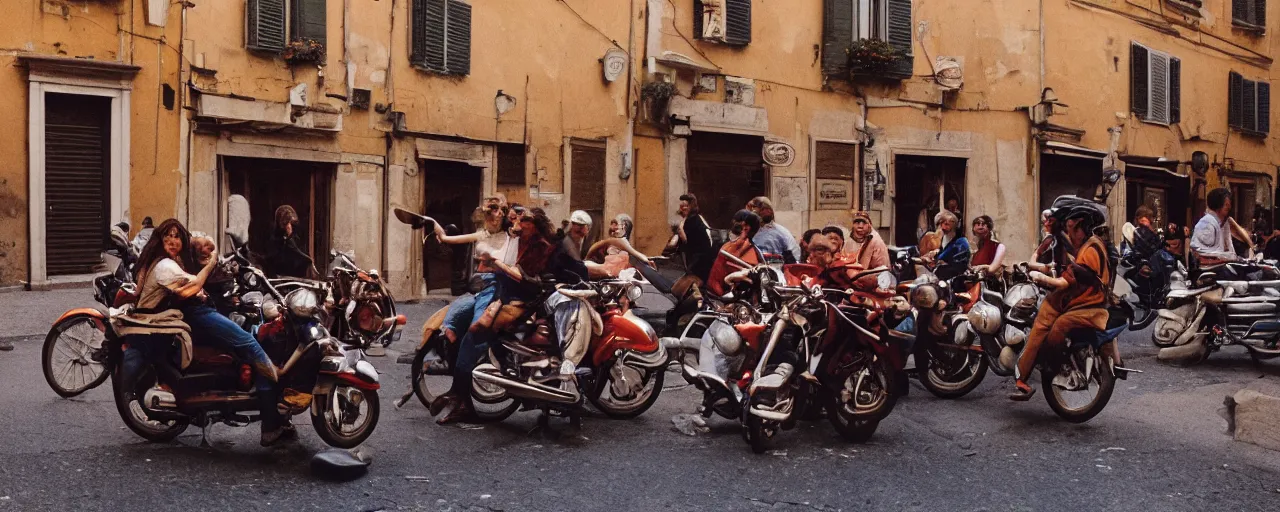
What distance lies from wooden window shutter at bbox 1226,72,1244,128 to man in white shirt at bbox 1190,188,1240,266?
16357 mm

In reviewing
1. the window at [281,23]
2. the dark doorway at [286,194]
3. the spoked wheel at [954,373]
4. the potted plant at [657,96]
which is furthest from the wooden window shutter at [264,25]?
the spoked wheel at [954,373]

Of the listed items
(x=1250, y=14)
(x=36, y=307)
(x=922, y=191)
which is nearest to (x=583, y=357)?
(x=36, y=307)

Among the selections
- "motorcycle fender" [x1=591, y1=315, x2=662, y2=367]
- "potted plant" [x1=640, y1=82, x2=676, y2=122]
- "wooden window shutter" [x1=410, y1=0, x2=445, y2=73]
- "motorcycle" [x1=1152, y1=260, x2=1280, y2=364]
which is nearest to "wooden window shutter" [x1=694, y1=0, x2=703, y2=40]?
"potted plant" [x1=640, y1=82, x2=676, y2=122]

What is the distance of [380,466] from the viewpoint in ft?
20.5

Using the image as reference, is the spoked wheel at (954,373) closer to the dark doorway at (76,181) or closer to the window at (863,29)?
the dark doorway at (76,181)

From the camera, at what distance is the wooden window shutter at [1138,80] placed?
23.6 m

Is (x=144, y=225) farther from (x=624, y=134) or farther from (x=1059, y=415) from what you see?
(x=1059, y=415)

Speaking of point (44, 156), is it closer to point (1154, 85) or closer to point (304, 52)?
point (304, 52)

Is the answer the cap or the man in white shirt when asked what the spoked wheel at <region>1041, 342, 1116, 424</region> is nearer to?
the cap

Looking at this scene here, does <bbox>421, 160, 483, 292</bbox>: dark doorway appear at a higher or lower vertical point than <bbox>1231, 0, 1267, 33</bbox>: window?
lower

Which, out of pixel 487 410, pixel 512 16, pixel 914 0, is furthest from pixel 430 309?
pixel 914 0

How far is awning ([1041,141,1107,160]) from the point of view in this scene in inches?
870

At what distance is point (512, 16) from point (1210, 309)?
32.6ft

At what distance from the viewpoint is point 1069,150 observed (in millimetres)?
22453
